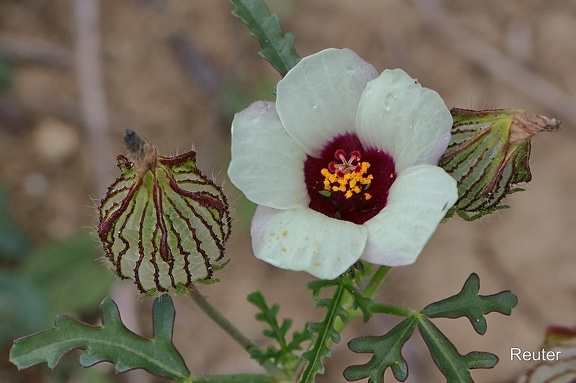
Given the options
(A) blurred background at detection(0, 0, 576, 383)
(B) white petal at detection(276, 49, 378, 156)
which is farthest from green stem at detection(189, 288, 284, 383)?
(A) blurred background at detection(0, 0, 576, 383)

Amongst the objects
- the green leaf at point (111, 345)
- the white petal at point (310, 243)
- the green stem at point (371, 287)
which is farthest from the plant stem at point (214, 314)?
the white petal at point (310, 243)

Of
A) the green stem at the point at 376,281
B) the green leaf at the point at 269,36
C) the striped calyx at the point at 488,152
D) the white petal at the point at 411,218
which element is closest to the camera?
the white petal at the point at 411,218

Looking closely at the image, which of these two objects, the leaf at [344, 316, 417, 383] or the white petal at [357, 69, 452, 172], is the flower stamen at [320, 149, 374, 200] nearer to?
the white petal at [357, 69, 452, 172]

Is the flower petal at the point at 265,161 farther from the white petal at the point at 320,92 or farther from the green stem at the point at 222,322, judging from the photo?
the green stem at the point at 222,322

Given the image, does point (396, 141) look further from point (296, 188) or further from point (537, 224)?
point (537, 224)

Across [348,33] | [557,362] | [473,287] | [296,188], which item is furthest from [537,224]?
[296,188]

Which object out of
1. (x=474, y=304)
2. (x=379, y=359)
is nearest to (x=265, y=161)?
(x=379, y=359)
